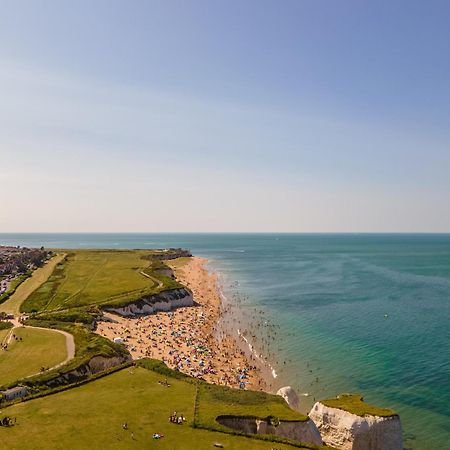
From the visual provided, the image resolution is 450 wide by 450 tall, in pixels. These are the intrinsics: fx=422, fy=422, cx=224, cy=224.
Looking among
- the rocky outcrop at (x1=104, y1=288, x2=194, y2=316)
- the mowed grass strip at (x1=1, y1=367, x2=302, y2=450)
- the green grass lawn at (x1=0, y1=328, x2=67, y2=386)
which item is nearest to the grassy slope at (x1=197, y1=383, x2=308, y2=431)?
the mowed grass strip at (x1=1, y1=367, x2=302, y2=450)

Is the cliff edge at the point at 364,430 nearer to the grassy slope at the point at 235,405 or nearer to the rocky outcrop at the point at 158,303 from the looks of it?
the grassy slope at the point at 235,405

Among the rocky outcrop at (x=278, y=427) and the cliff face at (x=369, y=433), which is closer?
the rocky outcrop at (x=278, y=427)

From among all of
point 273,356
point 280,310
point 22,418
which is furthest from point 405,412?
point 280,310

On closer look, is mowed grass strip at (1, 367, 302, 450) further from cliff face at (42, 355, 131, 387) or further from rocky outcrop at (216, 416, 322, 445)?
cliff face at (42, 355, 131, 387)

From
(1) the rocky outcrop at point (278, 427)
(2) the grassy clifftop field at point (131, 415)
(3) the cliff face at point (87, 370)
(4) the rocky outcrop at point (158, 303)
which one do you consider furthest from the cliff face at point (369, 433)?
(4) the rocky outcrop at point (158, 303)

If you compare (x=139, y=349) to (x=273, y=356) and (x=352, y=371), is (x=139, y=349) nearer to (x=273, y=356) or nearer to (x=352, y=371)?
(x=273, y=356)

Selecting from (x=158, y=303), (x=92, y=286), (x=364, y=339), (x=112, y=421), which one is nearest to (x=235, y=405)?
(x=112, y=421)
